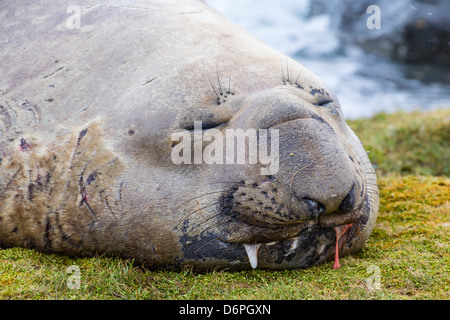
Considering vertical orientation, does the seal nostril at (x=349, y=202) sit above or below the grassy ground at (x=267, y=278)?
above

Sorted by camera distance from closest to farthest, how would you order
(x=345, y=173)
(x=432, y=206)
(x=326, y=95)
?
(x=345, y=173)
(x=326, y=95)
(x=432, y=206)

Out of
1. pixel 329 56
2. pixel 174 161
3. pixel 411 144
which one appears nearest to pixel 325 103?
pixel 174 161

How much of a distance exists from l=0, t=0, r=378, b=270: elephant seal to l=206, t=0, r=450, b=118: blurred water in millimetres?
8100

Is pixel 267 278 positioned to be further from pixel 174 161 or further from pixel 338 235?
pixel 174 161

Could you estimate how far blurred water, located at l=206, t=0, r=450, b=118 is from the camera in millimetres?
11398

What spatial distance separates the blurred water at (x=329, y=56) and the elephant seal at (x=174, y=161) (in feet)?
26.6

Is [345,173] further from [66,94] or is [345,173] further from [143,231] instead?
[66,94]

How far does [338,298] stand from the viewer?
2.69m

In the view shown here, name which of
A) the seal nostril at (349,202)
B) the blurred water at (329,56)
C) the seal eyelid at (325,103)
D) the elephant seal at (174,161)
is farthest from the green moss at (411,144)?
the blurred water at (329,56)

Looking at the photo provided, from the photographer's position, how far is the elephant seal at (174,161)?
2.86 m

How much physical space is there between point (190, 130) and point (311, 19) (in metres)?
10.2

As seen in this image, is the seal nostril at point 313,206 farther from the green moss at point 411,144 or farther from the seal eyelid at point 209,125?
the green moss at point 411,144
